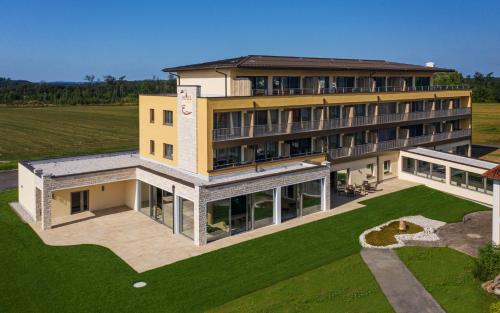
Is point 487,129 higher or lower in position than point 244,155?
higher

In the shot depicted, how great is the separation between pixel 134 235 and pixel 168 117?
396 inches

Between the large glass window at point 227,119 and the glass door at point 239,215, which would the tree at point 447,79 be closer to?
the large glass window at point 227,119

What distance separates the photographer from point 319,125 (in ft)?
132

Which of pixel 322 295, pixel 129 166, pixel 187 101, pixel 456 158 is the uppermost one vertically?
pixel 187 101

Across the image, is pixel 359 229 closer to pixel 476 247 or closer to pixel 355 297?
pixel 476 247

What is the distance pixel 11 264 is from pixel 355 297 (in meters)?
18.4

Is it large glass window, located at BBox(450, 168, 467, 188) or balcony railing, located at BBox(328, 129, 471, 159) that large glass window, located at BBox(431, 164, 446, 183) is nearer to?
large glass window, located at BBox(450, 168, 467, 188)

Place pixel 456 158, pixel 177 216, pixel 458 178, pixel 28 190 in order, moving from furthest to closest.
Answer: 1. pixel 456 158
2. pixel 458 178
3. pixel 28 190
4. pixel 177 216

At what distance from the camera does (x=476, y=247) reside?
27.8 m

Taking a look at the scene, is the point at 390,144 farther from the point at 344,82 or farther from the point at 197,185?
the point at 197,185

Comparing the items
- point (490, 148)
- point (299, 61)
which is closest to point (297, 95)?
point (299, 61)

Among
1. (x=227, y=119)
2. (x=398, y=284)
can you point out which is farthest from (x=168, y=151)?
(x=398, y=284)

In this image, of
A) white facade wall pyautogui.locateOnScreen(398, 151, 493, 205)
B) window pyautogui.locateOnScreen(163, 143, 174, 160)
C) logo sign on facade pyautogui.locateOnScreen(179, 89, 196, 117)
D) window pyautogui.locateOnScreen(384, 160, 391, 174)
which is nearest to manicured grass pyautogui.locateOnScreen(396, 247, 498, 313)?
white facade wall pyautogui.locateOnScreen(398, 151, 493, 205)

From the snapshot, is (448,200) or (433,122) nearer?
(448,200)
